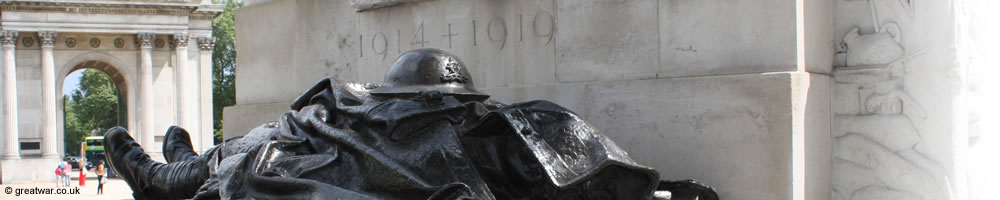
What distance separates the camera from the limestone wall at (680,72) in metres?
4.46

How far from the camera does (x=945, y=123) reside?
449cm

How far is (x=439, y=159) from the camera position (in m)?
3.84

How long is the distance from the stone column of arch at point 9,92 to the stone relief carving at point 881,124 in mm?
41307

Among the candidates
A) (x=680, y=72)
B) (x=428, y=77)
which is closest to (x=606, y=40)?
(x=680, y=72)

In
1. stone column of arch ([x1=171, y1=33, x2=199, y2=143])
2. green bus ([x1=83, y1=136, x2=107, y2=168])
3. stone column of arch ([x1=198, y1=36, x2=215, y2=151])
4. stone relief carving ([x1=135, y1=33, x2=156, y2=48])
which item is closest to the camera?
stone relief carving ([x1=135, y1=33, x2=156, y2=48])

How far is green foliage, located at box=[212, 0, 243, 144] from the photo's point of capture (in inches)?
2143

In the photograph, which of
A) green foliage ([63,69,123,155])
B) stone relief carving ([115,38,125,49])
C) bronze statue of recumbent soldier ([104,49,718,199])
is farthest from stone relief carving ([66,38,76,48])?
bronze statue of recumbent soldier ([104,49,718,199])

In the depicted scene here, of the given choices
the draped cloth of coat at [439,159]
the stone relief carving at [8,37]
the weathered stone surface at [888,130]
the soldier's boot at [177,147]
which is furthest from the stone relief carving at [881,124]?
the stone relief carving at [8,37]

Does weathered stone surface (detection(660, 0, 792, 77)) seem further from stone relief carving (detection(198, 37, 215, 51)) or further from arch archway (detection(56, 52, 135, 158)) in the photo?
stone relief carving (detection(198, 37, 215, 51))

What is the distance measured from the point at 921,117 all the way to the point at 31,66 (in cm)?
4269

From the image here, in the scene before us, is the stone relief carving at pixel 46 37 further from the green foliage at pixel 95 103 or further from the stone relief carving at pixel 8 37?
the green foliage at pixel 95 103

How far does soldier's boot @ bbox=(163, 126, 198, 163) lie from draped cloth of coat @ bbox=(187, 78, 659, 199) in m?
1.35

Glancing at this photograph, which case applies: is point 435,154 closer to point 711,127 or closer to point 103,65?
point 711,127

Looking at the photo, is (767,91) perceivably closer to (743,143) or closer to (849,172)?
(743,143)
